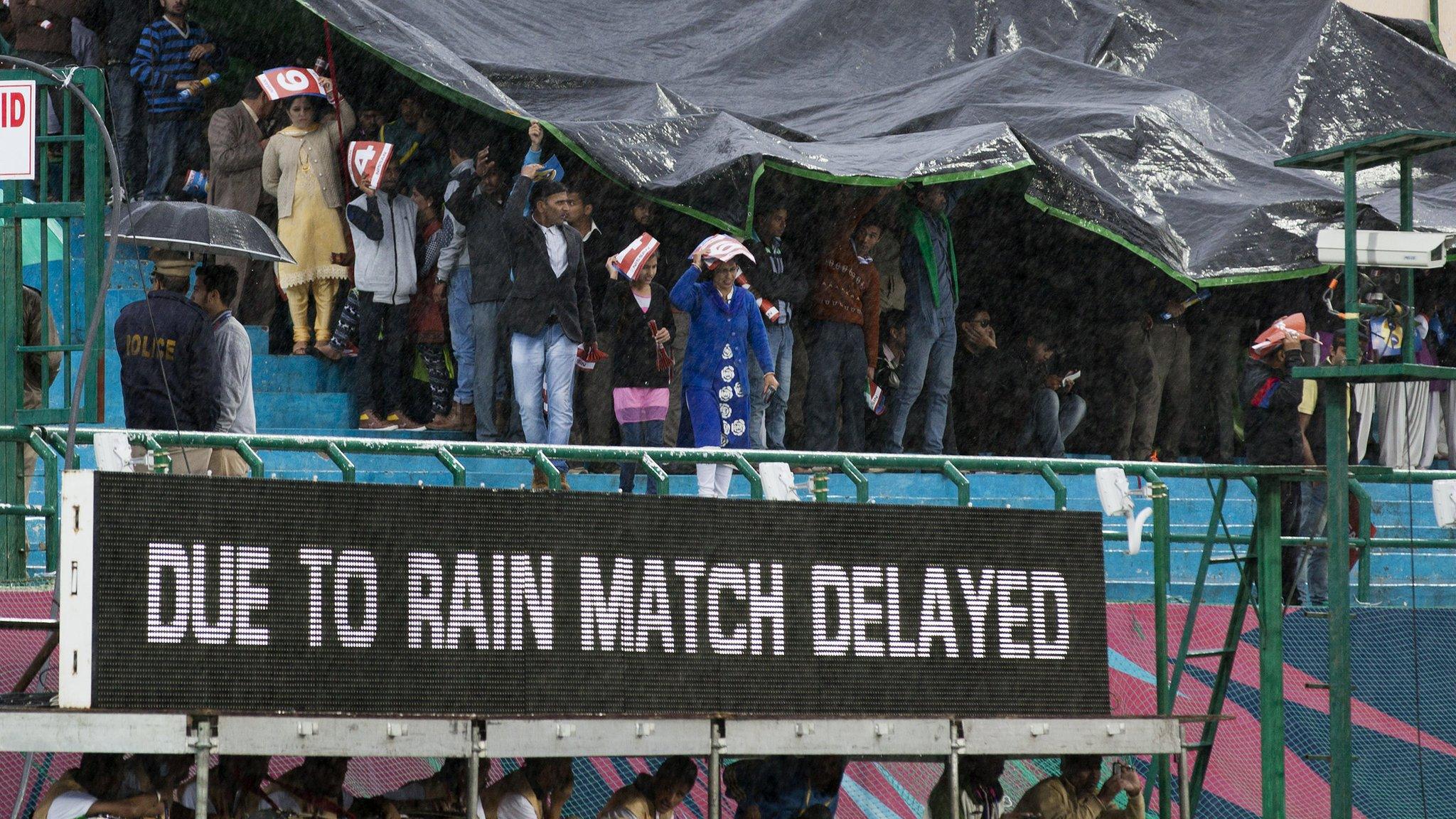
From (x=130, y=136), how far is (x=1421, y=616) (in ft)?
31.8

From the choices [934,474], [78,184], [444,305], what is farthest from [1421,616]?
[78,184]

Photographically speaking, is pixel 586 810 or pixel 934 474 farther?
pixel 934 474

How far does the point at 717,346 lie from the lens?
13.6m

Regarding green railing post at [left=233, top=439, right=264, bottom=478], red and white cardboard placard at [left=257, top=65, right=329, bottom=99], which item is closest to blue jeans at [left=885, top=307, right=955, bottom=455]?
red and white cardboard placard at [left=257, top=65, right=329, bottom=99]

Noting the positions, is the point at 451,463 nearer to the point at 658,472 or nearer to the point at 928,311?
the point at 658,472

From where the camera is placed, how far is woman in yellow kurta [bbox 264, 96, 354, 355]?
566 inches

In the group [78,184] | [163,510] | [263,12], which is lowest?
[163,510]

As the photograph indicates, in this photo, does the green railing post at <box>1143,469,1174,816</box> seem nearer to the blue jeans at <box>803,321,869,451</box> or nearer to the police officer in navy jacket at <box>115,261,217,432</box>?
the police officer in navy jacket at <box>115,261,217,432</box>

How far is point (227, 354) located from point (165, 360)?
1.10 feet

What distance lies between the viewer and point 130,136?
15.2 m

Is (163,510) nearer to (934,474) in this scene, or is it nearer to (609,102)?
(934,474)

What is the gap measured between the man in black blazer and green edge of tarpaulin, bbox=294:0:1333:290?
2.40 feet

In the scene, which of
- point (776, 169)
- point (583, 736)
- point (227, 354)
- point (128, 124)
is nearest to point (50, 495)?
point (227, 354)

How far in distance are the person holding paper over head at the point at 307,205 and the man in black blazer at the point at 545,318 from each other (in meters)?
1.58
